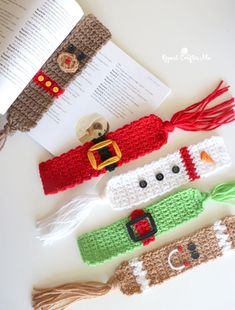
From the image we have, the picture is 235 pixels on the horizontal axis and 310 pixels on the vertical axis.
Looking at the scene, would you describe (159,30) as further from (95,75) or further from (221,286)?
(221,286)

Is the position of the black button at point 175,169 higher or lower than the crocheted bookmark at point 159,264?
higher

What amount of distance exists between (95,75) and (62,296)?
0.52 meters

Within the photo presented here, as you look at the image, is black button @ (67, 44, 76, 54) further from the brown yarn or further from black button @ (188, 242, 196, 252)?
black button @ (188, 242, 196, 252)

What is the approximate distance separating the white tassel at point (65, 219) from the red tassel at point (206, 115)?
0.87ft

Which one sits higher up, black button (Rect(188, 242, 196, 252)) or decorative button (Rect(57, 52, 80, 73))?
decorative button (Rect(57, 52, 80, 73))

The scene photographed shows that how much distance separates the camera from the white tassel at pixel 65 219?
1028 millimetres

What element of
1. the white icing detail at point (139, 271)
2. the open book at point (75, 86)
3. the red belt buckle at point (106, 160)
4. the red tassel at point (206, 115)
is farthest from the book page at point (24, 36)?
the white icing detail at point (139, 271)

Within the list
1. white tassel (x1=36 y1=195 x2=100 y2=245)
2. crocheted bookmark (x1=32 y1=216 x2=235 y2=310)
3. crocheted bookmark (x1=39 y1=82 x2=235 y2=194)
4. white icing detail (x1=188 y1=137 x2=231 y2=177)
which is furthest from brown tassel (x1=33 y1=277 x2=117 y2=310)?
white icing detail (x1=188 y1=137 x2=231 y2=177)

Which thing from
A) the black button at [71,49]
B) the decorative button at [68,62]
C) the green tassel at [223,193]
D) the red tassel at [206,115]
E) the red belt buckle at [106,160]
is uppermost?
the black button at [71,49]

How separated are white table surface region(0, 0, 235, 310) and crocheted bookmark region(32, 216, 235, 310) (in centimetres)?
2

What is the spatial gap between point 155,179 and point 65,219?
225 mm

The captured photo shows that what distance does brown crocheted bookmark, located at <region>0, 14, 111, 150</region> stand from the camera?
1056 millimetres

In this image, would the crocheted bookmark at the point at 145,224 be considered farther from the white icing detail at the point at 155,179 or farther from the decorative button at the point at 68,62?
the decorative button at the point at 68,62

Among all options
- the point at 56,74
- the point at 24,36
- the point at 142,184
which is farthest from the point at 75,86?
the point at 142,184
